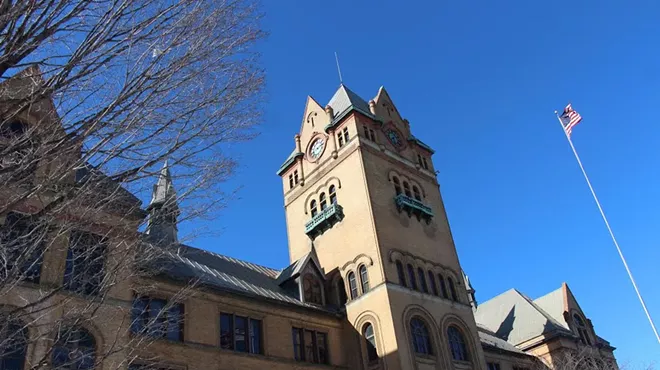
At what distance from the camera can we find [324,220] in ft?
113

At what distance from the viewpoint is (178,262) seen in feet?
86.1

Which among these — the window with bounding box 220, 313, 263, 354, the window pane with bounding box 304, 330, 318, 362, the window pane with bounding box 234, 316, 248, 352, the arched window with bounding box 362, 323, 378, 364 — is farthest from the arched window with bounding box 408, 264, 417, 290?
the window pane with bounding box 234, 316, 248, 352

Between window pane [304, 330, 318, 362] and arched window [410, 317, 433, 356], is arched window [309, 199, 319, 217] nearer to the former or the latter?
window pane [304, 330, 318, 362]

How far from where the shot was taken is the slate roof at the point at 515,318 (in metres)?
44.9

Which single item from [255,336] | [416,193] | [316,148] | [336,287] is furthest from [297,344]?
[316,148]

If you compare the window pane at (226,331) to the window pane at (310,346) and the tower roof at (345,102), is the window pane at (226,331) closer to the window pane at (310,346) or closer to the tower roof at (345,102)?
the window pane at (310,346)

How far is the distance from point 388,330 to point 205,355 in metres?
9.80

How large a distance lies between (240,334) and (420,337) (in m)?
10.3

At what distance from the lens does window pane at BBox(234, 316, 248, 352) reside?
24688mm

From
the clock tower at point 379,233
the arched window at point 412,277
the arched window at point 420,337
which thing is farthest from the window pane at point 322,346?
the arched window at point 412,277

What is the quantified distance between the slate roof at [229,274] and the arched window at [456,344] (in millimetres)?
7094

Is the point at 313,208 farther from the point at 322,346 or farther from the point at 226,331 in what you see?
the point at 226,331

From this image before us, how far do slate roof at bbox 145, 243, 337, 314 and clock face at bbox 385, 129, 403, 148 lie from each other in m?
12.4

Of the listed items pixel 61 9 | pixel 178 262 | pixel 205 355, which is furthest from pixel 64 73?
pixel 178 262
